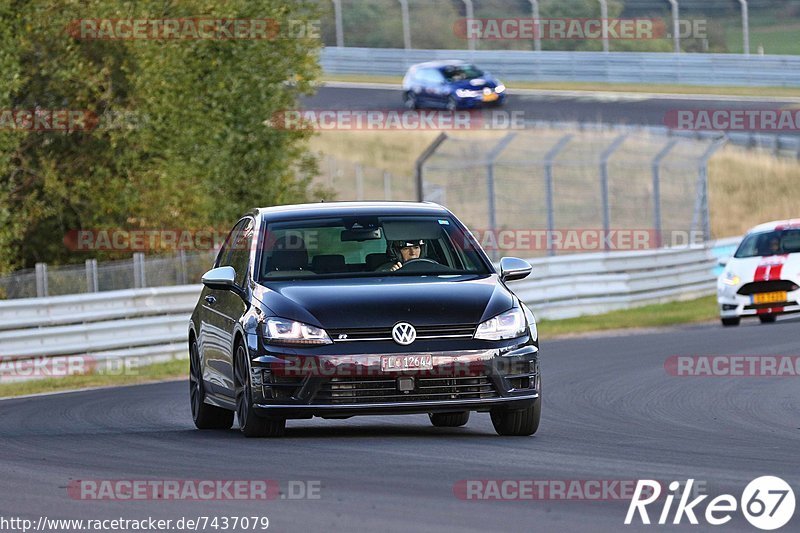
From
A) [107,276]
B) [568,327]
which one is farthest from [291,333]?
[568,327]

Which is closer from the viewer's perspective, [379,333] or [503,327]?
[379,333]

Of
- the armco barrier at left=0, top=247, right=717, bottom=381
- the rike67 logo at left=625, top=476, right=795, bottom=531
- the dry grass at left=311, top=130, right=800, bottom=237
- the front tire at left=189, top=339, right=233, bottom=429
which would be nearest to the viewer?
the rike67 logo at left=625, top=476, right=795, bottom=531

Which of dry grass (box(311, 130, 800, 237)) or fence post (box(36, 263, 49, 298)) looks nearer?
fence post (box(36, 263, 49, 298))

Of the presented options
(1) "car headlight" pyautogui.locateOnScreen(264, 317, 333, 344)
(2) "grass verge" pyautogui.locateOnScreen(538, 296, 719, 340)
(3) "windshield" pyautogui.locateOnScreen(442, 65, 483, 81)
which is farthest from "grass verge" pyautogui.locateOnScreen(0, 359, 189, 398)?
(3) "windshield" pyautogui.locateOnScreen(442, 65, 483, 81)

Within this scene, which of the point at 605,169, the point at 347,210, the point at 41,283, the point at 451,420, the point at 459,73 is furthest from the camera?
the point at 459,73

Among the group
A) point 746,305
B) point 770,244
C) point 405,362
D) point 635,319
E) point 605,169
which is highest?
point 405,362

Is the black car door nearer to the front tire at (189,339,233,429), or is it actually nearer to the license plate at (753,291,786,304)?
the front tire at (189,339,233,429)

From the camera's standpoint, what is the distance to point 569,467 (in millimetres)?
9164

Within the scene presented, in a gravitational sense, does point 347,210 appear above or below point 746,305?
above

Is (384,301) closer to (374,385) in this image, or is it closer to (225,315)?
(374,385)

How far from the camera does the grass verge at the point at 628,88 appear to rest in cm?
4788

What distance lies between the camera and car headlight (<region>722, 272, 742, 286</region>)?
81.1 ft

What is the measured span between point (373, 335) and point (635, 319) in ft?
57.5

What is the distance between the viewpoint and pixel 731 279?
24.9 meters
